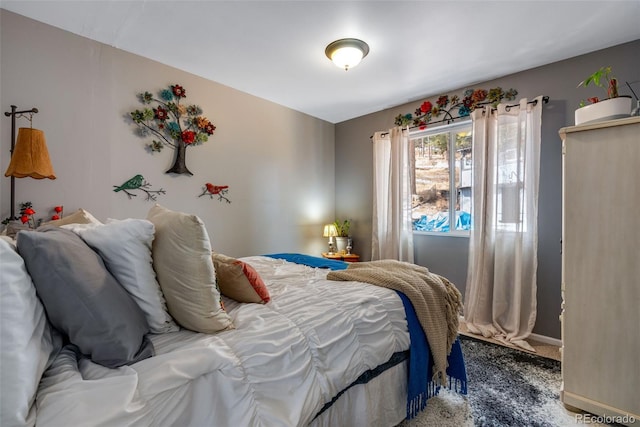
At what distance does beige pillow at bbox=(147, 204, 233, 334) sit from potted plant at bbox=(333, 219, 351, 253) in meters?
3.10

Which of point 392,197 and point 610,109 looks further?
point 392,197

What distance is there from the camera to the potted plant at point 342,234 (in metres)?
4.15

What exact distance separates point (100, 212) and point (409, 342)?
253cm

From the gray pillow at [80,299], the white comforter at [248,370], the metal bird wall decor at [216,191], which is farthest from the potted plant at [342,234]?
the gray pillow at [80,299]

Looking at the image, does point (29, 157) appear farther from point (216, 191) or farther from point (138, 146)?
point (216, 191)

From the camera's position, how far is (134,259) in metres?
1.04

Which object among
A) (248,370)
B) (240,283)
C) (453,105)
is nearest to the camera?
(248,370)

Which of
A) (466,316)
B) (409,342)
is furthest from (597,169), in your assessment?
(466,316)

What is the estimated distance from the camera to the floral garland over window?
296 cm

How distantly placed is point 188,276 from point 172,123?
2.22m

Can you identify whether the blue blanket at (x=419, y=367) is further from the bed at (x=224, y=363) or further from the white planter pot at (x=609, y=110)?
the white planter pot at (x=609, y=110)

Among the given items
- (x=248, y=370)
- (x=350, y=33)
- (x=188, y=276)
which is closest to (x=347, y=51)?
(x=350, y=33)

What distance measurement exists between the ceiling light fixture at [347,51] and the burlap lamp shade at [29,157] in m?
2.15

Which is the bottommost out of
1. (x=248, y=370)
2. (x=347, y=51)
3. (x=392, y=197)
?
(x=248, y=370)
